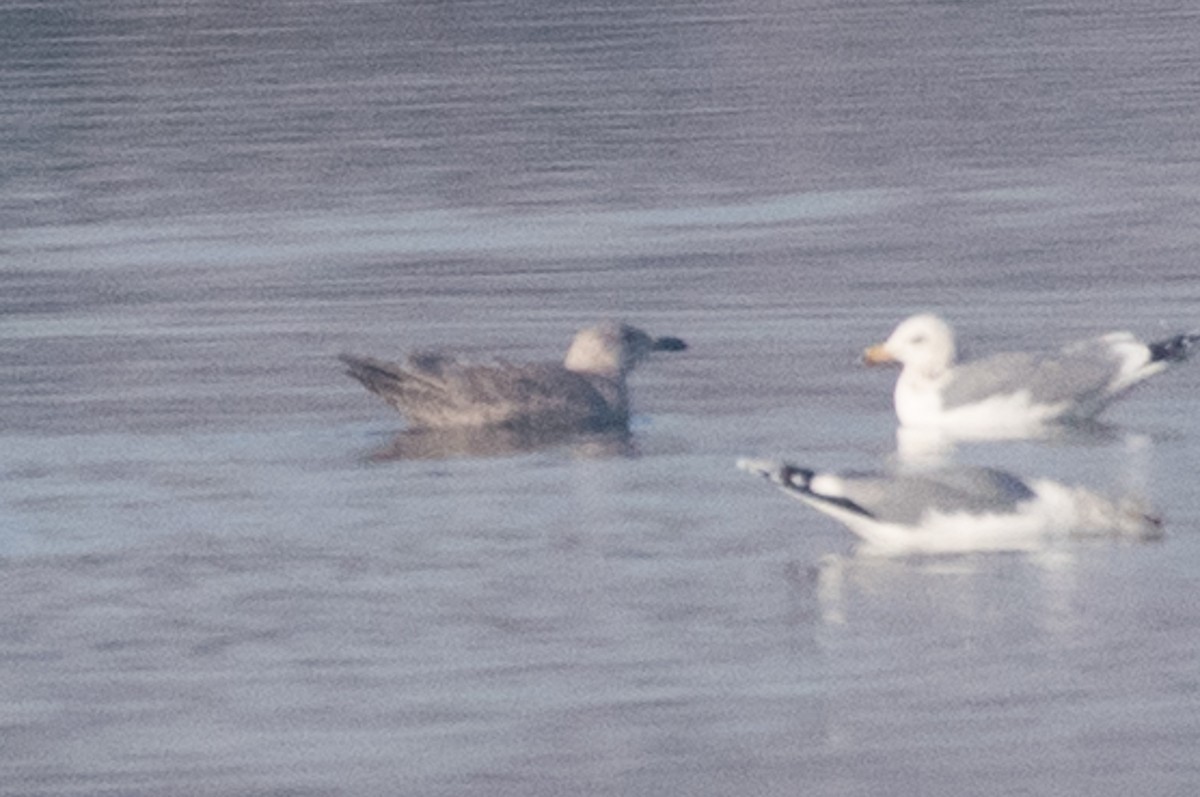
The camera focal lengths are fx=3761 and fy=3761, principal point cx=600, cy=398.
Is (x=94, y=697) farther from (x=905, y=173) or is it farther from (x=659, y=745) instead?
(x=905, y=173)

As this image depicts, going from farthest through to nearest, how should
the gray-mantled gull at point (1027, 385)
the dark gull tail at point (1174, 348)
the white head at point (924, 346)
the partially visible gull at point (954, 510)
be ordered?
1. the white head at point (924, 346)
2. the dark gull tail at point (1174, 348)
3. the gray-mantled gull at point (1027, 385)
4. the partially visible gull at point (954, 510)

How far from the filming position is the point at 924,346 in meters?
16.7

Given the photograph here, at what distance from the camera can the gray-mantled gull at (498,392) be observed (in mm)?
16641

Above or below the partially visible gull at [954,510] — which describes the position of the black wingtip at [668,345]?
above

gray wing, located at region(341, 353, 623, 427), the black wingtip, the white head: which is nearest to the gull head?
the black wingtip

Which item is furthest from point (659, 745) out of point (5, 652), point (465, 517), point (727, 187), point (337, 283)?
point (727, 187)

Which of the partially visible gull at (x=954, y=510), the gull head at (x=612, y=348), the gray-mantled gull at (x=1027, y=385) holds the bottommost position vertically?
the partially visible gull at (x=954, y=510)

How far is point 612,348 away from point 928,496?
3767 mm

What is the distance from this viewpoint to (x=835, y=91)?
108 feet

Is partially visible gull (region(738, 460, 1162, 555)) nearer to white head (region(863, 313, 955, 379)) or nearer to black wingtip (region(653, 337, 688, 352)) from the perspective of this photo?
white head (region(863, 313, 955, 379))

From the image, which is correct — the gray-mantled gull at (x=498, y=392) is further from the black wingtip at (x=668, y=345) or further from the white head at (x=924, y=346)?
the white head at (x=924, y=346)

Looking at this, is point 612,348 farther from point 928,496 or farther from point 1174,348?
point 928,496

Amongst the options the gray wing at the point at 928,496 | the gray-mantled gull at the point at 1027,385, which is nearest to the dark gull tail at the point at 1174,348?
the gray-mantled gull at the point at 1027,385

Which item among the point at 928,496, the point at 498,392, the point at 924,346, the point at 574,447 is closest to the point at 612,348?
the point at 498,392
